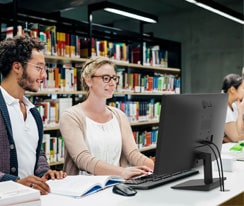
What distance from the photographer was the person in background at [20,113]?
6.24 feet

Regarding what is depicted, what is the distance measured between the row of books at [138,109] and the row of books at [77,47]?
0.60m

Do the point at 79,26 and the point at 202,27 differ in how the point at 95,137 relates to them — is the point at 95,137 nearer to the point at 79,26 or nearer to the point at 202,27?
the point at 79,26

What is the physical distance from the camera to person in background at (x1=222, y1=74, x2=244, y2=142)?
336 cm

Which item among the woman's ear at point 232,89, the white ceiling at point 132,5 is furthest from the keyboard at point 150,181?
the white ceiling at point 132,5

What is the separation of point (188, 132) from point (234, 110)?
2.22 metres

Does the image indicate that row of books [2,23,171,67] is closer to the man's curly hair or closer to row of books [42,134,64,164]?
row of books [42,134,64,164]

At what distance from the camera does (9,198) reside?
4.02 ft

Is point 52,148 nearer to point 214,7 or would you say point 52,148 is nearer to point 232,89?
point 232,89

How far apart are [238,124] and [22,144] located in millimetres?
2168

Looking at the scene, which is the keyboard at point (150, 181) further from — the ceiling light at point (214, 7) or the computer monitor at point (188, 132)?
the ceiling light at point (214, 7)

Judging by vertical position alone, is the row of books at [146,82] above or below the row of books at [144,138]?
above

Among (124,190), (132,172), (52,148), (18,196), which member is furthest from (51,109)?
(18,196)

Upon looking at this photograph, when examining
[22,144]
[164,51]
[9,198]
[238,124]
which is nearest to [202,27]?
[164,51]

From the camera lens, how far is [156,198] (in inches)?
59.4
